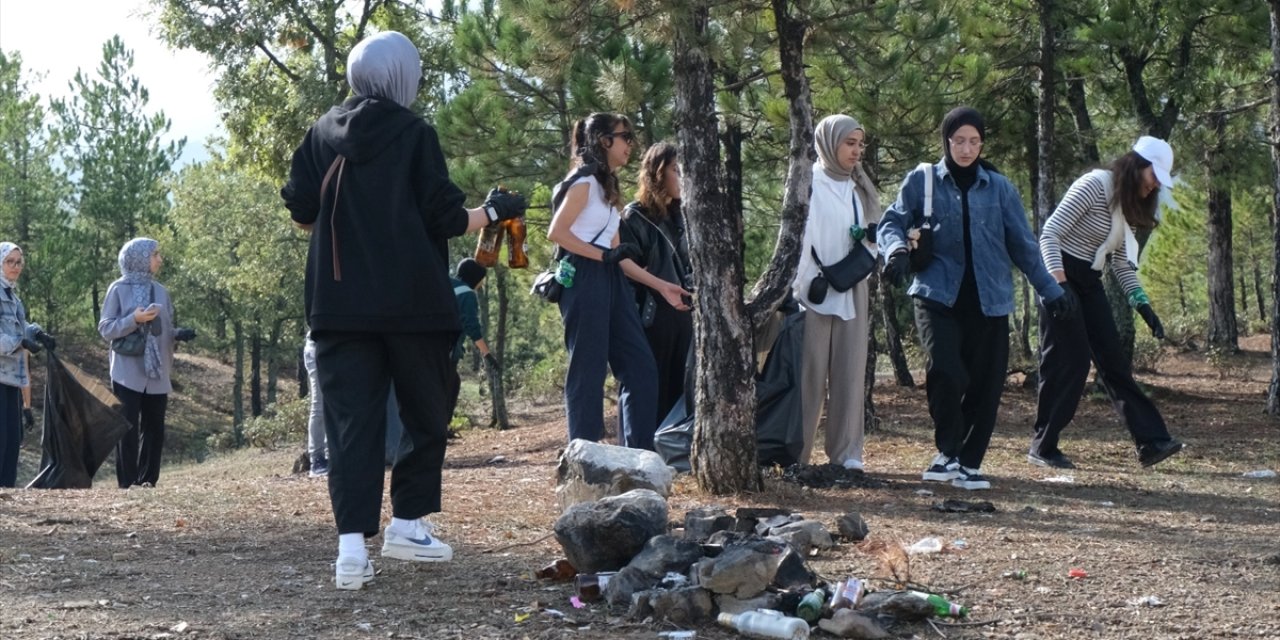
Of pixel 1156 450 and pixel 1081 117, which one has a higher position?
pixel 1081 117

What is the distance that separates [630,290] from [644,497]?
2.30 m

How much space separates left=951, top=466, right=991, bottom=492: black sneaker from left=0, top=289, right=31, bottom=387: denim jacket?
6137 millimetres

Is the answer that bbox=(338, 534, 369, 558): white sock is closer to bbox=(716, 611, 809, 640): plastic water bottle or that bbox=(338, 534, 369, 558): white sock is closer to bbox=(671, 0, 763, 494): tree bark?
bbox=(716, 611, 809, 640): plastic water bottle

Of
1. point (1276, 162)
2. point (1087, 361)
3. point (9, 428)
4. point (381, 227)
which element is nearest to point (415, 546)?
point (381, 227)

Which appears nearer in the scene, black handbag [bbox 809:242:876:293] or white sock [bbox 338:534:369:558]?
white sock [bbox 338:534:369:558]

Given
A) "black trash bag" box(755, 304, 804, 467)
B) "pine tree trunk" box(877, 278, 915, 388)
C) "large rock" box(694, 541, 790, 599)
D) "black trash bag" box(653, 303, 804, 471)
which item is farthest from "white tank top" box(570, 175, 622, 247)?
"pine tree trunk" box(877, 278, 915, 388)

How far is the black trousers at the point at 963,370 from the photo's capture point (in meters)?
7.39

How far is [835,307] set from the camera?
7789 mm

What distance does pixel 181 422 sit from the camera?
45562 mm

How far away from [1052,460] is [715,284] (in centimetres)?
308

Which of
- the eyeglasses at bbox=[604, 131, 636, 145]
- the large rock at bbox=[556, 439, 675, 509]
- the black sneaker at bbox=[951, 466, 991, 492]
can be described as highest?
the eyeglasses at bbox=[604, 131, 636, 145]

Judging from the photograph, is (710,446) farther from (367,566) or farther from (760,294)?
(367,566)

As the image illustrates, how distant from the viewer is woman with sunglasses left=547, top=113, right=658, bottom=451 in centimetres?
690

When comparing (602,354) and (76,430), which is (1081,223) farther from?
(76,430)
